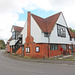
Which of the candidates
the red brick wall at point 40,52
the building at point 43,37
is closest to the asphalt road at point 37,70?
the red brick wall at point 40,52

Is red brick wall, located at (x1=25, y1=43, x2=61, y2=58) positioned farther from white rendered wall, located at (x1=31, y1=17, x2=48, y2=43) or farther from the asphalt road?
the asphalt road

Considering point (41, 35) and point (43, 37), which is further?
point (43, 37)

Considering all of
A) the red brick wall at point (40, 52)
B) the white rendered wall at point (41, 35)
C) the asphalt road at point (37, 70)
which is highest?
the white rendered wall at point (41, 35)

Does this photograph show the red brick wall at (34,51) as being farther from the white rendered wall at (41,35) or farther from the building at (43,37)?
the white rendered wall at (41,35)

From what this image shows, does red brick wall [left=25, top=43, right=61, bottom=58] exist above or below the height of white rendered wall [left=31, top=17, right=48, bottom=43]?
below

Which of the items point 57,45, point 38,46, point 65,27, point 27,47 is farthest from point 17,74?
point 65,27

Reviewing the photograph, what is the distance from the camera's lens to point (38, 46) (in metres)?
16.2

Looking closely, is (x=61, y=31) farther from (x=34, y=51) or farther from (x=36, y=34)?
(x=34, y=51)

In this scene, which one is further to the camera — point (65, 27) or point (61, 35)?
point (65, 27)

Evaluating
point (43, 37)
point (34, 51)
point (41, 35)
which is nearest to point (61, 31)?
point (43, 37)

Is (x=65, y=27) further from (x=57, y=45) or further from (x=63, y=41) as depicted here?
(x=57, y=45)

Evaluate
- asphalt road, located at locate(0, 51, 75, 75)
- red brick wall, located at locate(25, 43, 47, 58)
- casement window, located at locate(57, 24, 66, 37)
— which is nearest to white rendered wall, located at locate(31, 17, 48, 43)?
red brick wall, located at locate(25, 43, 47, 58)

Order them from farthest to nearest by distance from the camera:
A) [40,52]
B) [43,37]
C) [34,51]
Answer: [34,51]
[43,37]
[40,52]

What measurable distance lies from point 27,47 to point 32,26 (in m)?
4.75
